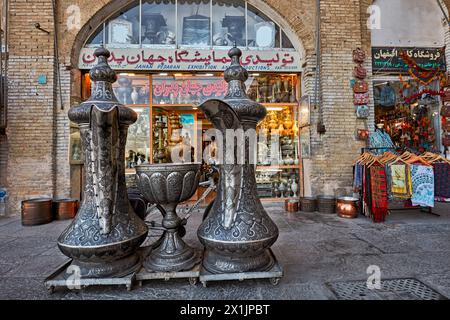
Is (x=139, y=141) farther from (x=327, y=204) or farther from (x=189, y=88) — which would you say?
(x=327, y=204)

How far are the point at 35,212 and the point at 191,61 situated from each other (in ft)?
Answer: 15.6

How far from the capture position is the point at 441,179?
Result: 14.8 feet

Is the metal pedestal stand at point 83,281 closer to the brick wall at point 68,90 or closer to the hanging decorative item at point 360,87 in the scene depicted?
the brick wall at point 68,90

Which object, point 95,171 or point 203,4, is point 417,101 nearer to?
point 203,4

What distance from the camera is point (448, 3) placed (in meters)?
6.92

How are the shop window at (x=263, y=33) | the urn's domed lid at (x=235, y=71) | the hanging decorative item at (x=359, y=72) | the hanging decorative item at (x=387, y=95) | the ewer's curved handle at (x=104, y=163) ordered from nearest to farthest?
the ewer's curved handle at (x=104, y=163) < the urn's domed lid at (x=235, y=71) < the hanging decorative item at (x=359, y=72) < the shop window at (x=263, y=33) < the hanging decorative item at (x=387, y=95)

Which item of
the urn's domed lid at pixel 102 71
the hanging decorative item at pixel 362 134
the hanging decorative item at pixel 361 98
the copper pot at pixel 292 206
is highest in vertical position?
the hanging decorative item at pixel 361 98

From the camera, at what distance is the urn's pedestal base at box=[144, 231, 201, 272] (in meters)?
2.21

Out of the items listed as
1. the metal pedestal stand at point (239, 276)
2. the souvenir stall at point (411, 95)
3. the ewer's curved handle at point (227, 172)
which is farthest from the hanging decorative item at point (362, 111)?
the metal pedestal stand at point (239, 276)

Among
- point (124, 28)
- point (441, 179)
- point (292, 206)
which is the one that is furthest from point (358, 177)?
point (124, 28)

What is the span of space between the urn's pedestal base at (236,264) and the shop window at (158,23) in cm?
596

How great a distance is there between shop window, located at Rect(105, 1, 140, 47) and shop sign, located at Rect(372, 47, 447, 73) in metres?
6.35

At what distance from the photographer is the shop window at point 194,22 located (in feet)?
21.6

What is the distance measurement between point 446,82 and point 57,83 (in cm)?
968
